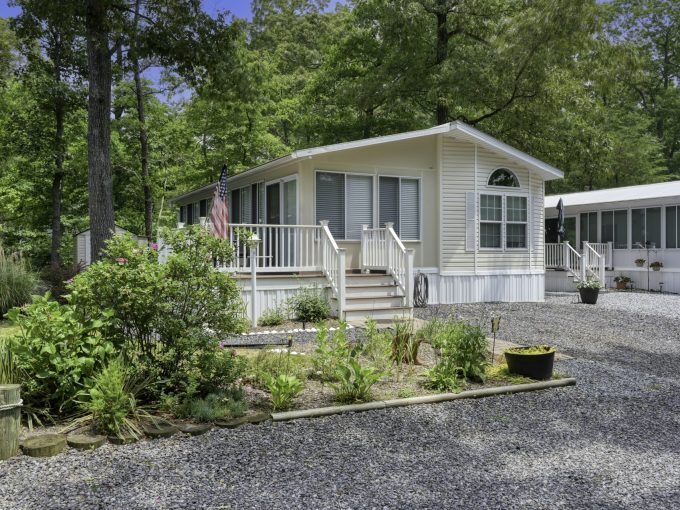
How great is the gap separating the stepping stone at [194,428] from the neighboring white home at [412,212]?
252 inches

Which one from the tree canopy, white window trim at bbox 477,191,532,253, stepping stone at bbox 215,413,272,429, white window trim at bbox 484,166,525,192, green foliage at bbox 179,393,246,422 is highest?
the tree canopy

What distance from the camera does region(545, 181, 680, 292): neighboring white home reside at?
17.2m

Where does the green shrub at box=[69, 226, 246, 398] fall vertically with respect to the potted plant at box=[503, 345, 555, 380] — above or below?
above

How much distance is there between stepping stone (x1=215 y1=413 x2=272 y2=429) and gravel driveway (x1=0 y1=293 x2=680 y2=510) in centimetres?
7

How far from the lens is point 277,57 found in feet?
84.2

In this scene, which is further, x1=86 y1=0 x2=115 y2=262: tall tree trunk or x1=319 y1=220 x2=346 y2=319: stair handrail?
x1=319 y1=220 x2=346 y2=319: stair handrail

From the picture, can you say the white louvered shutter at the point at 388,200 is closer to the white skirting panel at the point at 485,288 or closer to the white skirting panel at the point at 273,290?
the white skirting panel at the point at 485,288

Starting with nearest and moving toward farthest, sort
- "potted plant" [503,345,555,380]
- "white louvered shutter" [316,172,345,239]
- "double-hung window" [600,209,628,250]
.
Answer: "potted plant" [503,345,555,380] → "white louvered shutter" [316,172,345,239] → "double-hung window" [600,209,628,250]

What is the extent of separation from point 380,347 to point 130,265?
3.01 m

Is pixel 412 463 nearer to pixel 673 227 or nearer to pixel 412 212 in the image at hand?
pixel 412 212

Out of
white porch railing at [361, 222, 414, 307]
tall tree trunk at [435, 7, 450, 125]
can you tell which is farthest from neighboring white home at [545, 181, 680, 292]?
white porch railing at [361, 222, 414, 307]

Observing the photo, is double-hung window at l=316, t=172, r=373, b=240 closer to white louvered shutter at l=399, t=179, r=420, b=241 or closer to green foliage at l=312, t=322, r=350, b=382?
white louvered shutter at l=399, t=179, r=420, b=241

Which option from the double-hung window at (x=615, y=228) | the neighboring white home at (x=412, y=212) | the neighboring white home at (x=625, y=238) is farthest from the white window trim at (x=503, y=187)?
the double-hung window at (x=615, y=228)

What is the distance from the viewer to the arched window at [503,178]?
14.1 m
